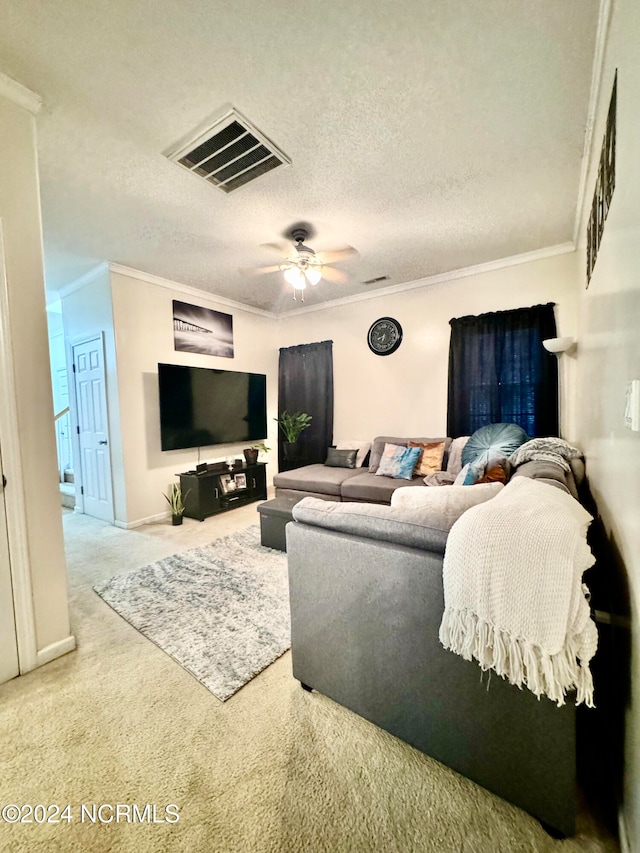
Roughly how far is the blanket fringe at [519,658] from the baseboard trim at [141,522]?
3560 millimetres

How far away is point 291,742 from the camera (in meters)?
1.25

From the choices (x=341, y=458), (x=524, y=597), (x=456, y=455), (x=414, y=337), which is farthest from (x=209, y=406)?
(x=524, y=597)

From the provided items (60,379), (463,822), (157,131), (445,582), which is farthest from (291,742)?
(60,379)

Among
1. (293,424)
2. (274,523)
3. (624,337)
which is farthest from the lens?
(293,424)

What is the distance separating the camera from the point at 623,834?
0.91 m

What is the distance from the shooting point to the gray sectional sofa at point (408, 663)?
0.96 metres

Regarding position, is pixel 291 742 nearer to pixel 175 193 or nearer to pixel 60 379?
pixel 175 193

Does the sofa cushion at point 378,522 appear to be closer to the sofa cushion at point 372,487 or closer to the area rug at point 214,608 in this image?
the area rug at point 214,608

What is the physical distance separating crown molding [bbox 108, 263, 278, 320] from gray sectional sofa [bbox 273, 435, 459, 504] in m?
2.50

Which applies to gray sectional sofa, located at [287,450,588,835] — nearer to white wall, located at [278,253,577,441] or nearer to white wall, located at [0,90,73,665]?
white wall, located at [0,90,73,665]

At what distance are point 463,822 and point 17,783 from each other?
57.6 inches

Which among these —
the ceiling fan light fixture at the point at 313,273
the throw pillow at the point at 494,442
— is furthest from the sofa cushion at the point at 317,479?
the ceiling fan light fixture at the point at 313,273

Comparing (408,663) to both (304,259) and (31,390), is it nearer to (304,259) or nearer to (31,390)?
(31,390)

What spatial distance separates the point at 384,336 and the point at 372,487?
206 centimetres
